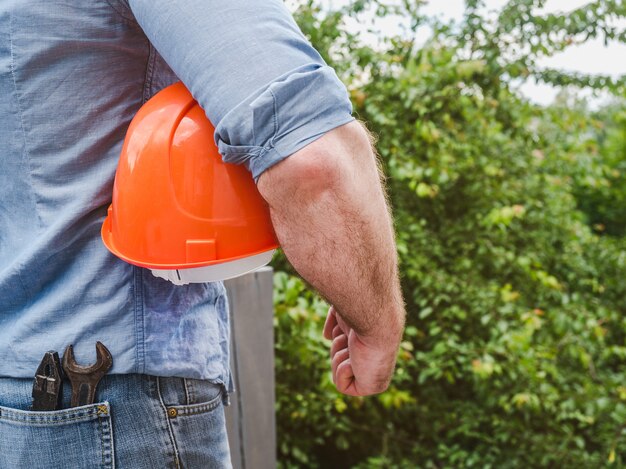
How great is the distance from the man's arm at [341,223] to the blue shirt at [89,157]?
0.03m

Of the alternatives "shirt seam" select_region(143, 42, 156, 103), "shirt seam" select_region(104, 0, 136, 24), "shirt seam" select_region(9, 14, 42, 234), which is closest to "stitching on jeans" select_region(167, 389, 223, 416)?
"shirt seam" select_region(9, 14, 42, 234)

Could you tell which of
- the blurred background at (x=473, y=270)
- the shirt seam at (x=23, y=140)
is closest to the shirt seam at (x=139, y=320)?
the shirt seam at (x=23, y=140)

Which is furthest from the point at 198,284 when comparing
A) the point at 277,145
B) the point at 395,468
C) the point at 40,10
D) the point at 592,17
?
the point at 592,17

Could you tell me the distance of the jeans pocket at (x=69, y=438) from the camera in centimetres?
95

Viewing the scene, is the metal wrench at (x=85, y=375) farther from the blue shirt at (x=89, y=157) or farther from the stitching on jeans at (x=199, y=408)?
the stitching on jeans at (x=199, y=408)

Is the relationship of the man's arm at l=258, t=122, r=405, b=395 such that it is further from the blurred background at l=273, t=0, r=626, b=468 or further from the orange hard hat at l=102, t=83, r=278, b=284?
the blurred background at l=273, t=0, r=626, b=468

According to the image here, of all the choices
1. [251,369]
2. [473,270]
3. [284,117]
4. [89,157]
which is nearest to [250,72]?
[284,117]

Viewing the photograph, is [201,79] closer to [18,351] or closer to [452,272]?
[18,351]

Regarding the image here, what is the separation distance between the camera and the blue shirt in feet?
2.69

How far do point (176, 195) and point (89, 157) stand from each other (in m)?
0.17

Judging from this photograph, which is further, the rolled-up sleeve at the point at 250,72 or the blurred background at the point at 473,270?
the blurred background at the point at 473,270

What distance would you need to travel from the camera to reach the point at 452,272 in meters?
3.68

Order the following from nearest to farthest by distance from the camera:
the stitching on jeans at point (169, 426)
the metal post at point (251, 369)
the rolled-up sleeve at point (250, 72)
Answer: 1. the rolled-up sleeve at point (250, 72)
2. the stitching on jeans at point (169, 426)
3. the metal post at point (251, 369)

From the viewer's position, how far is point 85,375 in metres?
0.95
